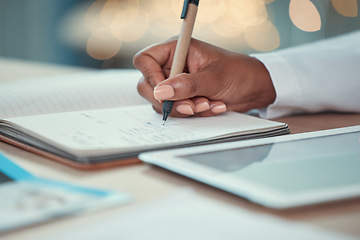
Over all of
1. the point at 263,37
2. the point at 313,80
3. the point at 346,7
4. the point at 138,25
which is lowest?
the point at 138,25

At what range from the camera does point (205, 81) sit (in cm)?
76

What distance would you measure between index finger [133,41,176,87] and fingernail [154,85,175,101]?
105 mm

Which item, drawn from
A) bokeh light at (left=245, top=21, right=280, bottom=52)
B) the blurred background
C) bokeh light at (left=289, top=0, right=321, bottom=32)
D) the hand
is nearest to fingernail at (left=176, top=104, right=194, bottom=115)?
the hand

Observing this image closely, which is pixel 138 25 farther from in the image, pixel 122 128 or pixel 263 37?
pixel 122 128

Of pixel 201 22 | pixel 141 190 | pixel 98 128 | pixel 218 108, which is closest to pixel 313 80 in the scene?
pixel 218 108

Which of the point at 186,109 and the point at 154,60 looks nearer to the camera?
the point at 186,109

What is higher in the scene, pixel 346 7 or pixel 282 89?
pixel 346 7

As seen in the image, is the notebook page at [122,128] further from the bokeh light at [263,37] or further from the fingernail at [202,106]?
the bokeh light at [263,37]

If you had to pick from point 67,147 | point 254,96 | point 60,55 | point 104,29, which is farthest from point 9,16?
point 67,147

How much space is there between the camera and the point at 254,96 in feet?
2.82

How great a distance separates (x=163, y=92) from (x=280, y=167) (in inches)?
11.7

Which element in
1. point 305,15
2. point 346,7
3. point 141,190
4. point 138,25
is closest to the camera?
point 141,190

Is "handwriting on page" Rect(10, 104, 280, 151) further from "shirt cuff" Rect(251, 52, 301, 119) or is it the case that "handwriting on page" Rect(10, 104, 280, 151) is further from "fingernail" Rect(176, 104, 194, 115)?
"shirt cuff" Rect(251, 52, 301, 119)

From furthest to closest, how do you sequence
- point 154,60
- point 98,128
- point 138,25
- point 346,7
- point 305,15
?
point 138,25 → point 305,15 → point 346,7 → point 154,60 → point 98,128
